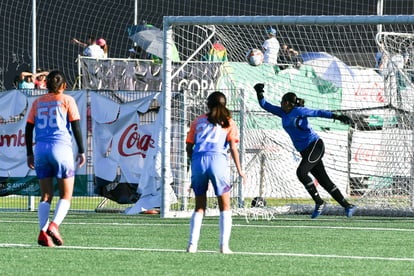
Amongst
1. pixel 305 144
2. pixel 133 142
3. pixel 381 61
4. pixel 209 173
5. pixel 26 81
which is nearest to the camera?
pixel 209 173

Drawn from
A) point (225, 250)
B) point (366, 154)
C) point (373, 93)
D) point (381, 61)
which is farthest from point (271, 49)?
point (225, 250)

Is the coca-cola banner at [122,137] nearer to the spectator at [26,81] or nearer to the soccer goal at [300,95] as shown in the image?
the soccer goal at [300,95]

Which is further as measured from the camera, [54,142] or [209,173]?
[54,142]

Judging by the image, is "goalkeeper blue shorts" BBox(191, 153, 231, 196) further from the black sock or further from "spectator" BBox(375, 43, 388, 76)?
"spectator" BBox(375, 43, 388, 76)

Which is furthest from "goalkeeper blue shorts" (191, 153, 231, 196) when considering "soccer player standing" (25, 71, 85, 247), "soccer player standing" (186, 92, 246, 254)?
"soccer player standing" (25, 71, 85, 247)

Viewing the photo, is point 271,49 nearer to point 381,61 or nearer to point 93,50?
point 381,61

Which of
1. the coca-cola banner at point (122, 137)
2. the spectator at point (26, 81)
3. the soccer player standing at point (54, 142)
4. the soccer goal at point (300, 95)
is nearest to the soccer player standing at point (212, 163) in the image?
the soccer player standing at point (54, 142)

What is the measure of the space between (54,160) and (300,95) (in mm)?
11762

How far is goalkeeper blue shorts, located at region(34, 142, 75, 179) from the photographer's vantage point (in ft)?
40.5

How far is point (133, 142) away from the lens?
66.1 feet

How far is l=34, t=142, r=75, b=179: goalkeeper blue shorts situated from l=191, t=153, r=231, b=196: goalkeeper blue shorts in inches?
62.8

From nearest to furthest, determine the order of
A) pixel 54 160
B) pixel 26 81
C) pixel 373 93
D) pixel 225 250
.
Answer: pixel 225 250 → pixel 54 160 → pixel 373 93 → pixel 26 81

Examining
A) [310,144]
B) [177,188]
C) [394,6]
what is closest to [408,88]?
[310,144]

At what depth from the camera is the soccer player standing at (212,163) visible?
457 inches
